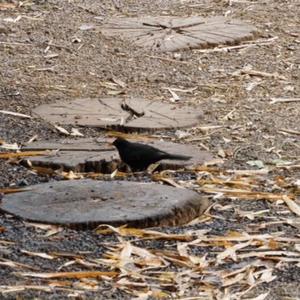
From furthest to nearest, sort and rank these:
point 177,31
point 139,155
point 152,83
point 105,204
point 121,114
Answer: point 177,31, point 152,83, point 121,114, point 139,155, point 105,204

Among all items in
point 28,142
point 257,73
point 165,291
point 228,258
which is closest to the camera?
point 165,291

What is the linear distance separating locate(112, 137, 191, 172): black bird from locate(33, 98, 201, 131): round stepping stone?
63cm

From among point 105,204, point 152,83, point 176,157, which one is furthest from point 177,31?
point 105,204

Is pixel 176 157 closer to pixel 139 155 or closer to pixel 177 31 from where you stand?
pixel 139 155

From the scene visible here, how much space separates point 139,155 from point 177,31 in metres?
3.14

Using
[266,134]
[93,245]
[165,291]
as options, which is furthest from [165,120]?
[165,291]

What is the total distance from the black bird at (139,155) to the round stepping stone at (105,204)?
47 centimetres

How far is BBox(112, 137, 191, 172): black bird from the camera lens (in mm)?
5539

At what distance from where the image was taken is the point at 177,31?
28.1 feet

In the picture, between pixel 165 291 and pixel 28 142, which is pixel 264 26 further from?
pixel 165 291

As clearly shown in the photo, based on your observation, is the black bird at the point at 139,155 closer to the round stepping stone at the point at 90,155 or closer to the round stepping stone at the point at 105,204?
the round stepping stone at the point at 90,155

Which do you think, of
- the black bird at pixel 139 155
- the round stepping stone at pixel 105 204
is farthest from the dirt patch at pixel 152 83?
the black bird at pixel 139 155

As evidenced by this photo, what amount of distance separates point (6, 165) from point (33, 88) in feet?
5.31

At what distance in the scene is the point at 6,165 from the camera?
5523mm
